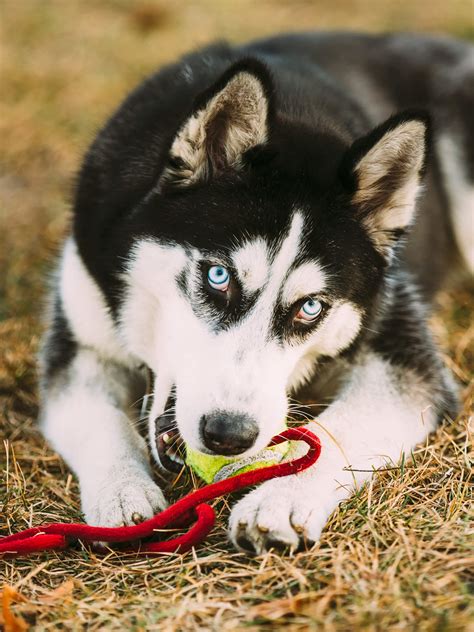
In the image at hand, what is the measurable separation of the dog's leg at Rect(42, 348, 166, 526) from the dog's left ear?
1.43 m

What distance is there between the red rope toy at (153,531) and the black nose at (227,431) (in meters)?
0.22

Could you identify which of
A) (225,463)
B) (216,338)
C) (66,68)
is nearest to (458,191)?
(216,338)

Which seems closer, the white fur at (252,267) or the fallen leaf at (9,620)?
the fallen leaf at (9,620)

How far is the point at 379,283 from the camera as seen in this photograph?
3.52 m

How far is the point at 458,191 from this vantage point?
17.3ft

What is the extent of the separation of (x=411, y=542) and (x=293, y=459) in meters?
0.60

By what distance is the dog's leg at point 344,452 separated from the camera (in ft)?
9.02

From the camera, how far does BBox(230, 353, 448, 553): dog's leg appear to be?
275 centimetres

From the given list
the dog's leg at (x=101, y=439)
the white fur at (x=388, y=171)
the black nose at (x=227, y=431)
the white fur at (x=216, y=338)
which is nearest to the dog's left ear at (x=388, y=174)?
the white fur at (x=388, y=171)

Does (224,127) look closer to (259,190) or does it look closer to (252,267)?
(259,190)

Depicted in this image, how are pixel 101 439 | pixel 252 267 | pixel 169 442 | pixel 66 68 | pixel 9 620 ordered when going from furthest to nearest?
1. pixel 66 68
2. pixel 101 439
3. pixel 169 442
4. pixel 252 267
5. pixel 9 620

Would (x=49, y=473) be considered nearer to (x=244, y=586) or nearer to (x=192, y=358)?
(x=192, y=358)

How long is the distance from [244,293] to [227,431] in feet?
1.95

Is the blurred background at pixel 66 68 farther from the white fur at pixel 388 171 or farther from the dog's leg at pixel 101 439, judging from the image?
the white fur at pixel 388 171
